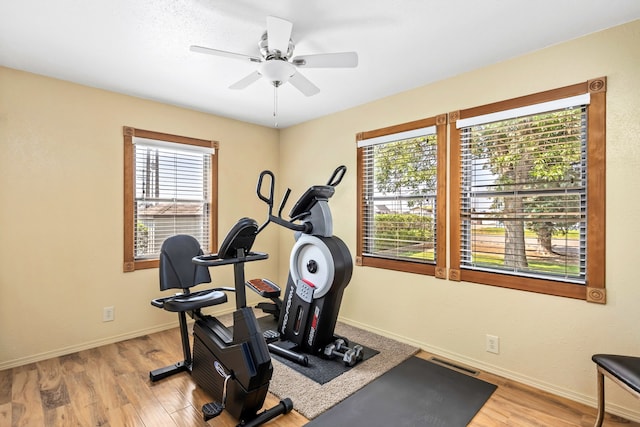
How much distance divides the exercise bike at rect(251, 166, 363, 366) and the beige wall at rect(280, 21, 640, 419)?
0.67 metres

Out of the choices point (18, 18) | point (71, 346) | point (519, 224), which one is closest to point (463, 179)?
point (519, 224)

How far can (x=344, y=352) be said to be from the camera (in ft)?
8.96

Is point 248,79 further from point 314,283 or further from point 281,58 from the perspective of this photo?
point 314,283

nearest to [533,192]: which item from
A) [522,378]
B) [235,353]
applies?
[522,378]

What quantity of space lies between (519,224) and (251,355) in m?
2.13

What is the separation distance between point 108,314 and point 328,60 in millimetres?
3030

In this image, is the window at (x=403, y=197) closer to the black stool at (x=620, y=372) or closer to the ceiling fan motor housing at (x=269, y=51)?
the black stool at (x=620, y=372)

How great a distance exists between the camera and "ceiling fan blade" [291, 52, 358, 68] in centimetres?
192

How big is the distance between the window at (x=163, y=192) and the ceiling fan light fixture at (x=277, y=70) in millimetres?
1888

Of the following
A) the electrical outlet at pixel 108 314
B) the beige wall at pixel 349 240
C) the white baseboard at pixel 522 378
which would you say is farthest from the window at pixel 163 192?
the white baseboard at pixel 522 378

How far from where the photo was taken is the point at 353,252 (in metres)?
3.59

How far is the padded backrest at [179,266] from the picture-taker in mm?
2652

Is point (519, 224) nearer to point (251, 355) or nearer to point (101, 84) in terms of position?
point (251, 355)

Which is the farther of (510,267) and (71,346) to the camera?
(71,346)
